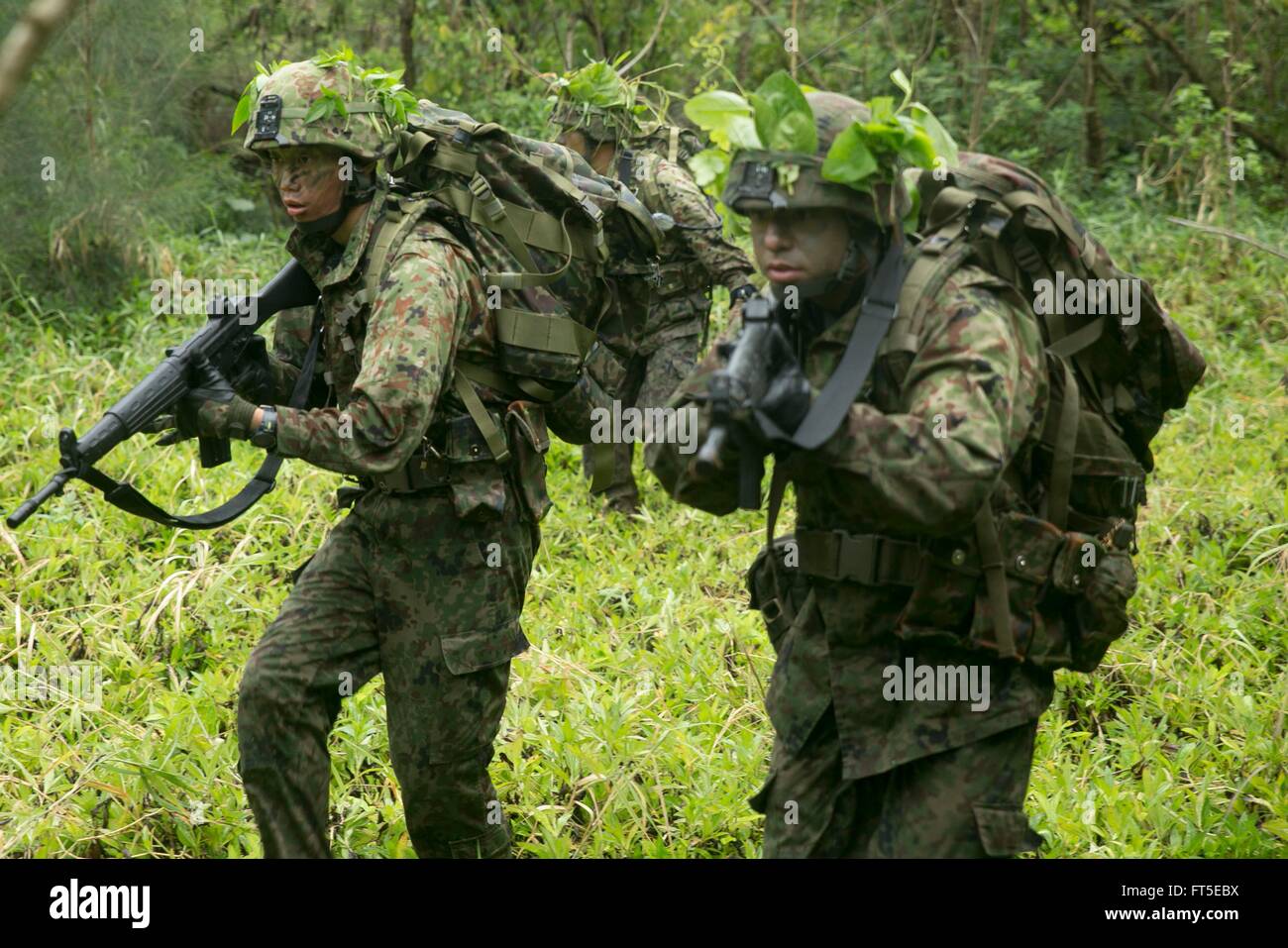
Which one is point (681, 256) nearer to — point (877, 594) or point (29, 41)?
point (877, 594)

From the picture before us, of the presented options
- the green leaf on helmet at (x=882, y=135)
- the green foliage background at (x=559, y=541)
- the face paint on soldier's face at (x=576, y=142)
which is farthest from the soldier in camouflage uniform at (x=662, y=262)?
the green leaf on helmet at (x=882, y=135)

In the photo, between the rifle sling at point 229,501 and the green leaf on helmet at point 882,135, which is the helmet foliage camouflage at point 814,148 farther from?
the rifle sling at point 229,501

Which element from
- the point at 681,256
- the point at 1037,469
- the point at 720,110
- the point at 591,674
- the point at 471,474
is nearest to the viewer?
the point at 720,110

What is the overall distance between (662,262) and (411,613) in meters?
3.90

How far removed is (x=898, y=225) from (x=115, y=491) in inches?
84.0

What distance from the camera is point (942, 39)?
1381 centimetres

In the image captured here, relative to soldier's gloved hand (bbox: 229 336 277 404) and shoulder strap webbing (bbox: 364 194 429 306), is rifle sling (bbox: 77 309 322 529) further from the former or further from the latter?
shoulder strap webbing (bbox: 364 194 429 306)

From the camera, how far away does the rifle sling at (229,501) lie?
381 centimetres

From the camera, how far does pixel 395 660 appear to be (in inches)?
154

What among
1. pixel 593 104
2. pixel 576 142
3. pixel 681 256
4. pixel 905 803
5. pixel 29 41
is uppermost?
pixel 593 104

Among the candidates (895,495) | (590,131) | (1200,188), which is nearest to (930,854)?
(895,495)

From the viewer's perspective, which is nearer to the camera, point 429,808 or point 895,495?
point 895,495

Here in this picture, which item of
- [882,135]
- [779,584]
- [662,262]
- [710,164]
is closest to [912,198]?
[882,135]
